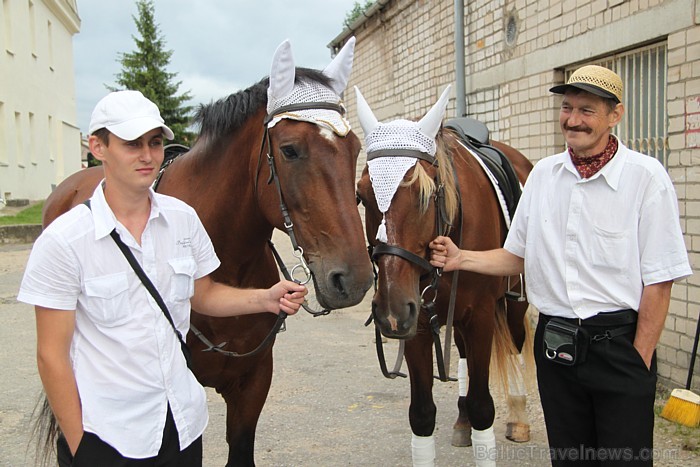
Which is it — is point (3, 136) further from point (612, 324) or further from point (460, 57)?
point (612, 324)

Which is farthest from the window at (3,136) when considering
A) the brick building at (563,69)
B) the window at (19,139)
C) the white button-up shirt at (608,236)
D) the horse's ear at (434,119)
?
the white button-up shirt at (608,236)

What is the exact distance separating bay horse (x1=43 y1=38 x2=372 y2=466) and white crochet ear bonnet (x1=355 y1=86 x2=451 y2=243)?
0.30 meters

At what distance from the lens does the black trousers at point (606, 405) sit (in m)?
2.26

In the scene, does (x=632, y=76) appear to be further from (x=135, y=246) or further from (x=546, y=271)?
(x=135, y=246)

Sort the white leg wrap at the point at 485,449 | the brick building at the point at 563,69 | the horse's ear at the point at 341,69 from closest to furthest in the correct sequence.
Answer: the horse's ear at the point at 341,69, the white leg wrap at the point at 485,449, the brick building at the point at 563,69

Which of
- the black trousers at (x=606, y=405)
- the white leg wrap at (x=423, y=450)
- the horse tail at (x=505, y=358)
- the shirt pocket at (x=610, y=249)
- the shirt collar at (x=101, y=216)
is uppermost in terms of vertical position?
the shirt collar at (x=101, y=216)

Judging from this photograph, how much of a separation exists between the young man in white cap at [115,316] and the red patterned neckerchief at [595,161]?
154cm

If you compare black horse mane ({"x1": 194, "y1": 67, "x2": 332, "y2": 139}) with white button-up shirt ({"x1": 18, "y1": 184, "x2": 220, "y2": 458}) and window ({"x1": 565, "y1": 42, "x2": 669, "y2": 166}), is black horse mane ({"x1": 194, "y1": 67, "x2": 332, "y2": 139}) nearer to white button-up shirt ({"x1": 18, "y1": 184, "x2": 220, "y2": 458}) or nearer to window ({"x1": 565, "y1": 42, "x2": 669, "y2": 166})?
white button-up shirt ({"x1": 18, "y1": 184, "x2": 220, "y2": 458})

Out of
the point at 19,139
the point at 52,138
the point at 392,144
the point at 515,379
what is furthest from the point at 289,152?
the point at 52,138

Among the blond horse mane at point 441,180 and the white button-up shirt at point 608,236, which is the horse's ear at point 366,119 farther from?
the white button-up shirt at point 608,236

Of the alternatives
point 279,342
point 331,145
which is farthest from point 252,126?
point 279,342

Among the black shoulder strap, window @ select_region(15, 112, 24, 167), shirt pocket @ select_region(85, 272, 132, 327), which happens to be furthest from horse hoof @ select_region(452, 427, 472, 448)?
window @ select_region(15, 112, 24, 167)

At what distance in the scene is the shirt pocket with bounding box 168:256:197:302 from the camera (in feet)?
6.51

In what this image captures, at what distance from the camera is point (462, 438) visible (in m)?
4.33
